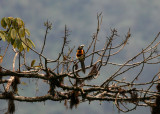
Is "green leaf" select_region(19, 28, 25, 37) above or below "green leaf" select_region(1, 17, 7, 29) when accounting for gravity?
below

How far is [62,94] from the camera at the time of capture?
505 centimetres

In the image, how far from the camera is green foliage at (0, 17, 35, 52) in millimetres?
4480

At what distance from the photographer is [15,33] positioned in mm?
4492

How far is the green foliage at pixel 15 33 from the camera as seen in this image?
176 inches

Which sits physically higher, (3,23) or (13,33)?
(3,23)

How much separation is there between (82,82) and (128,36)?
1.45 m

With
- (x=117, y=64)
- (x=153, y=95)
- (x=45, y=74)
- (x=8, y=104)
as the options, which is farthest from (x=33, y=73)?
(x=153, y=95)

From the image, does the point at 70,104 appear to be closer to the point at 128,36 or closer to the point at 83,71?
the point at 83,71

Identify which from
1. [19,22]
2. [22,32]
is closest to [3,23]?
[19,22]

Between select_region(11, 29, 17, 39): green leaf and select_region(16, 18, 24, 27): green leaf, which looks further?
select_region(16, 18, 24, 27): green leaf

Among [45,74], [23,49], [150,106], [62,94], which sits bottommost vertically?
[150,106]

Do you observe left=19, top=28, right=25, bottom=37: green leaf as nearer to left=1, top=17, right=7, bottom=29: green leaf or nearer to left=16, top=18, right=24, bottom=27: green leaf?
left=16, top=18, right=24, bottom=27: green leaf

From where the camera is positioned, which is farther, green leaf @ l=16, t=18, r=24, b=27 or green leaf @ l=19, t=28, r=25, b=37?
green leaf @ l=16, t=18, r=24, b=27

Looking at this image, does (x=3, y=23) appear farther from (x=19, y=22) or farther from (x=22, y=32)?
(x=22, y=32)
